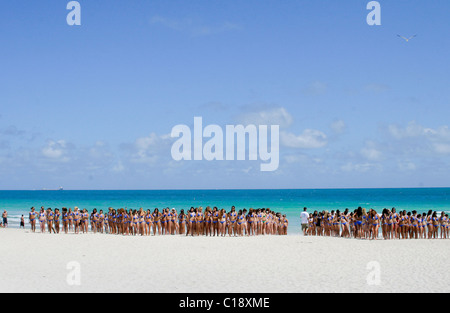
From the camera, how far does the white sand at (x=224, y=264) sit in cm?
1190

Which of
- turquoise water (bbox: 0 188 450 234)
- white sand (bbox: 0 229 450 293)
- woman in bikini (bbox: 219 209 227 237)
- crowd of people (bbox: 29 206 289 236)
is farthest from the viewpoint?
turquoise water (bbox: 0 188 450 234)

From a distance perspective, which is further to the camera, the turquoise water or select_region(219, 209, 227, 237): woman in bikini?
the turquoise water

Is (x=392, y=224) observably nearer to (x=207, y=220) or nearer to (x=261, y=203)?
(x=207, y=220)

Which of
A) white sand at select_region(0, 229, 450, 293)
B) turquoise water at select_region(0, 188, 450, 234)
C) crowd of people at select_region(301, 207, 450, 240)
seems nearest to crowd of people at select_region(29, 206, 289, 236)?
white sand at select_region(0, 229, 450, 293)

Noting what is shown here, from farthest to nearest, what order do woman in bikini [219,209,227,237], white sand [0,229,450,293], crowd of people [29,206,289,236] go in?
crowd of people [29,206,289,236] → woman in bikini [219,209,227,237] → white sand [0,229,450,293]

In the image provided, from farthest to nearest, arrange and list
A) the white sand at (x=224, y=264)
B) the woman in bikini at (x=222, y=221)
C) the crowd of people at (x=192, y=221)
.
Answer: the crowd of people at (x=192, y=221) < the woman in bikini at (x=222, y=221) < the white sand at (x=224, y=264)

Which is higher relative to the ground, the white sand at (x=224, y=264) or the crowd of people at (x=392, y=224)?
the crowd of people at (x=392, y=224)

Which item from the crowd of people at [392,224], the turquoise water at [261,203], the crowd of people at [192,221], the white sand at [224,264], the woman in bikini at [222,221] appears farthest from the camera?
the turquoise water at [261,203]

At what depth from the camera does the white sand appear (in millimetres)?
11898

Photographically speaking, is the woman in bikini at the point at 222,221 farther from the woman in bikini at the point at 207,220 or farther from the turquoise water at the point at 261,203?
the turquoise water at the point at 261,203

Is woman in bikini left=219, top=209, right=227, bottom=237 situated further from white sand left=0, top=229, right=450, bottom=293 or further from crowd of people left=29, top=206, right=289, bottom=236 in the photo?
white sand left=0, top=229, right=450, bottom=293

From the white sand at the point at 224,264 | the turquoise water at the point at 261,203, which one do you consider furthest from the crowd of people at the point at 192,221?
the turquoise water at the point at 261,203
